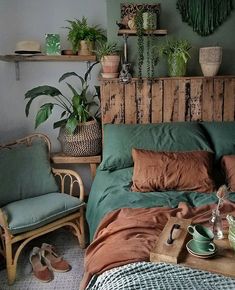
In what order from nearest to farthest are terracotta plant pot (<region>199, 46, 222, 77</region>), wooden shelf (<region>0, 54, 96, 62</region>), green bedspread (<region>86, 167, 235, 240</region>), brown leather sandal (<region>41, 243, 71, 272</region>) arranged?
green bedspread (<region>86, 167, 235, 240</region>) → brown leather sandal (<region>41, 243, 71, 272</region>) → terracotta plant pot (<region>199, 46, 222, 77</region>) → wooden shelf (<region>0, 54, 96, 62</region>)

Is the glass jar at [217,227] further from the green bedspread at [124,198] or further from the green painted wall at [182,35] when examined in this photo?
the green painted wall at [182,35]

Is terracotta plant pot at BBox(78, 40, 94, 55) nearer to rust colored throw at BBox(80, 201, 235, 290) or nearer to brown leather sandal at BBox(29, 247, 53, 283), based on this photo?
rust colored throw at BBox(80, 201, 235, 290)

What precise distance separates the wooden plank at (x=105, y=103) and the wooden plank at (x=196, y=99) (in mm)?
710

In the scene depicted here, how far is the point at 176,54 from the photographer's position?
8.78 ft

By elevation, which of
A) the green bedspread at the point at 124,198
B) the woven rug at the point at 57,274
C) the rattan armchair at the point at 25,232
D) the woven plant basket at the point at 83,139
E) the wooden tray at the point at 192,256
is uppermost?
the woven plant basket at the point at 83,139

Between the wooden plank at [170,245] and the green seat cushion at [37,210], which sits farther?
the green seat cushion at [37,210]

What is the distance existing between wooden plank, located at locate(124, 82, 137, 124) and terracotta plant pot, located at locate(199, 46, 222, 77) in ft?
1.95

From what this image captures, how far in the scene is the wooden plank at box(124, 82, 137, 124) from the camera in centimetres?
281

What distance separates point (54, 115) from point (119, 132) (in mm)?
832

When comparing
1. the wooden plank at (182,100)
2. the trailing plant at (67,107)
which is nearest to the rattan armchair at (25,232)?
the trailing plant at (67,107)

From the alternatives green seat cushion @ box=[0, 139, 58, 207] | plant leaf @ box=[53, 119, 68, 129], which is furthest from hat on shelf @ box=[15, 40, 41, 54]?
green seat cushion @ box=[0, 139, 58, 207]

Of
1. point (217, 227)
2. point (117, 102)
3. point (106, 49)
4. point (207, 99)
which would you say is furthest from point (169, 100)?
point (217, 227)

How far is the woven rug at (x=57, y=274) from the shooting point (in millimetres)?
2168

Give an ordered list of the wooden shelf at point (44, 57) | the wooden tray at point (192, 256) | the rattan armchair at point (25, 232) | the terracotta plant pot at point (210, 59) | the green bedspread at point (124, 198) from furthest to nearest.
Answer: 1. the wooden shelf at point (44, 57)
2. the terracotta plant pot at point (210, 59)
3. the rattan armchair at point (25, 232)
4. the green bedspread at point (124, 198)
5. the wooden tray at point (192, 256)
